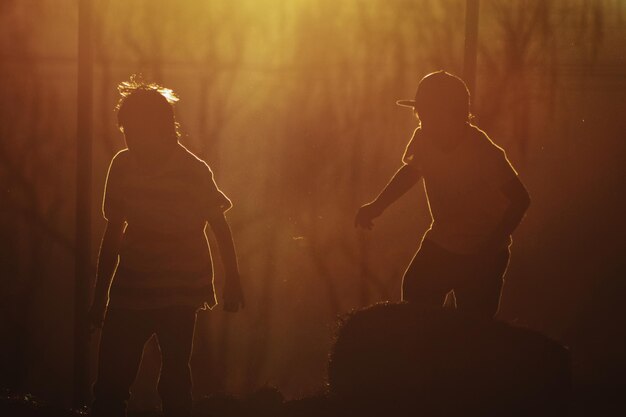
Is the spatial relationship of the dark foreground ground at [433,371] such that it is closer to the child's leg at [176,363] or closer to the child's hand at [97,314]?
the child's leg at [176,363]

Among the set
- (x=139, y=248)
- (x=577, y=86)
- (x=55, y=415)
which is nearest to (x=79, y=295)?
(x=55, y=415)

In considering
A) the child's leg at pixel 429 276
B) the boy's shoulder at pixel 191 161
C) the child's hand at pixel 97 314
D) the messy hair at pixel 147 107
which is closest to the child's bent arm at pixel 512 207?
the child's leg at pixel 429 276

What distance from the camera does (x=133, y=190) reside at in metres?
4.30

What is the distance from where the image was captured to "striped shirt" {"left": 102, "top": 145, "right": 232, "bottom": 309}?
428 cm

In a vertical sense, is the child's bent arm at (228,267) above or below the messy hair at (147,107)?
below

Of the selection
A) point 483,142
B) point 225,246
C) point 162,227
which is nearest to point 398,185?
point 483,142

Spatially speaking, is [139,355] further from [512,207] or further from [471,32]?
[471,32]

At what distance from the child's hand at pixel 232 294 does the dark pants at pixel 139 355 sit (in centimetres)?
16

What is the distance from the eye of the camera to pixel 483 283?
494cm

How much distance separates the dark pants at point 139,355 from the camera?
4328 mm

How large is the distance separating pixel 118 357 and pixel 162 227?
0.60 meters

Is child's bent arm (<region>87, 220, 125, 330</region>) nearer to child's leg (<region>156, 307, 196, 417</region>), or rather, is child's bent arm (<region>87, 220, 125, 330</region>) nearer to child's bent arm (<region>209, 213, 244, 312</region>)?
child's leg (<region>156, 307, 196, 417</region>)

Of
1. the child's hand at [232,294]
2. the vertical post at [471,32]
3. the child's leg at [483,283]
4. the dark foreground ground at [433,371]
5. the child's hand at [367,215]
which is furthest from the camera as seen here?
the vertical post at [471,32]

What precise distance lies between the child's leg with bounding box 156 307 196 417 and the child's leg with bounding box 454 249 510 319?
1378 mm
